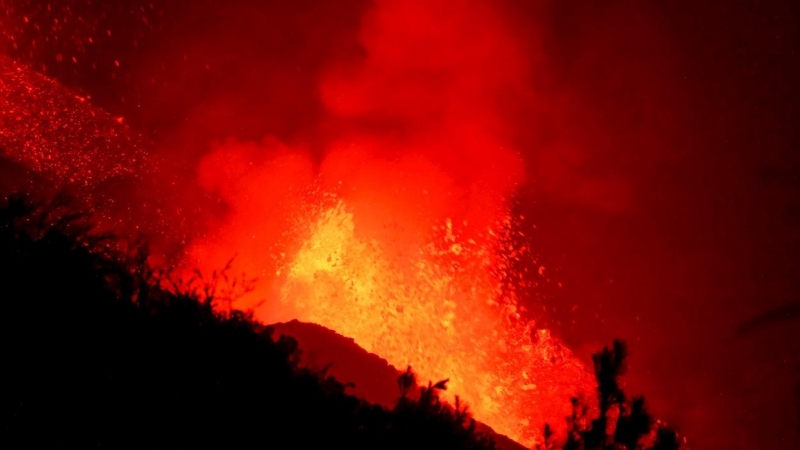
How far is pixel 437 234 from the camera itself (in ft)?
75.4

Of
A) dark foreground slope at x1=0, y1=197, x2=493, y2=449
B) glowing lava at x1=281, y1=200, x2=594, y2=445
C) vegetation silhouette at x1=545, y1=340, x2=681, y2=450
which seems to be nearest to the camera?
dark foreground slope at x1=0, y1=197, x2=493, y2=449

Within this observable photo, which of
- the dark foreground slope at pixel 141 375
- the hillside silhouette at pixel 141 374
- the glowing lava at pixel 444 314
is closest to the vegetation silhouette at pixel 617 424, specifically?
the hillside silhouette at pixel 141 374

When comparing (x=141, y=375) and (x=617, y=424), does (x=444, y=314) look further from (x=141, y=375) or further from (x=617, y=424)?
(x=141, y=375)

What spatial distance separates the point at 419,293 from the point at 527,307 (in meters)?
5.33

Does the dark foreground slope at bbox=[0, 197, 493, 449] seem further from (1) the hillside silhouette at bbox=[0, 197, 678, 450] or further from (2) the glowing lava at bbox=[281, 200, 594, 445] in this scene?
(2) the glowing lava at bbox=[281, 200, 594, 445]

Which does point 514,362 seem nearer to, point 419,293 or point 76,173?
point 419,293

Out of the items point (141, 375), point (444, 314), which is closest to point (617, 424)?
point (141, 375)

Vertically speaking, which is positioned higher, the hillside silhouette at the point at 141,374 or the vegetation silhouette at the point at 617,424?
the vegetation silhouette at the point at 617,424

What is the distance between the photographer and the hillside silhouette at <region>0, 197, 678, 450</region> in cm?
428

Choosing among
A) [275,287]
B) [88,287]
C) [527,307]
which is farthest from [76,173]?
[88,287]

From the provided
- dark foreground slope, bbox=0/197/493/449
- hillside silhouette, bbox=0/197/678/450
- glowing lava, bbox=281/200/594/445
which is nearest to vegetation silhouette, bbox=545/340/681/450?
hillside silhouette, bbox=0/197/678/450

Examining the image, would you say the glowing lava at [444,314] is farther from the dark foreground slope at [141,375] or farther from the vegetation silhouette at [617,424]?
the dark foreground slope at [141,375]

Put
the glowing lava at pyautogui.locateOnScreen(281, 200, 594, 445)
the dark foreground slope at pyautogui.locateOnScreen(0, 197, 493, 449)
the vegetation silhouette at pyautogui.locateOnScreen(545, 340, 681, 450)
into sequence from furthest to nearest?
the glowing lava at pyautogui.locateOnScreen(281, 200, 594, 445)
the vegetation silhouette at pyautogui.locateOnScreen(545, 340, 681, 450)
the dark foreground slope at pyautogui.locateOnScreen(0, 197, 493, 449)

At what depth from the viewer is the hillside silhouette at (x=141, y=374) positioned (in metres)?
4.28
